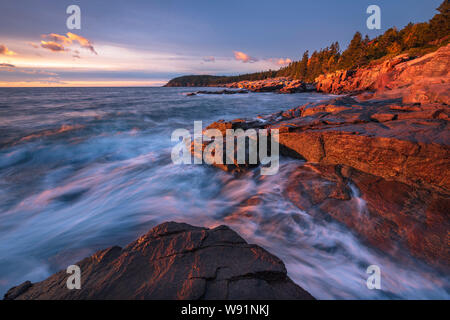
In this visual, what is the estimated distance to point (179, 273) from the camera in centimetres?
177

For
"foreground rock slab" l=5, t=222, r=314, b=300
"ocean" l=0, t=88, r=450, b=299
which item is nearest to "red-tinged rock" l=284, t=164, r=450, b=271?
"ocean" l=0, t=88, r=450, b=299

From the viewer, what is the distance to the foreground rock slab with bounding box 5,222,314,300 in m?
1.59

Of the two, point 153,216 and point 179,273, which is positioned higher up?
point 179,273

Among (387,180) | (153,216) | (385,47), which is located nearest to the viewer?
(387,180)

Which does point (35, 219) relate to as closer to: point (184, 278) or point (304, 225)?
point (184, 278)

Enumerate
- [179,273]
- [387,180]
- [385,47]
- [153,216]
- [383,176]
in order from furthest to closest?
[385,47], [153,216], [383,176], [387,180], [179,273]

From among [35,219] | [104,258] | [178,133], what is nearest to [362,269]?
[104,258]

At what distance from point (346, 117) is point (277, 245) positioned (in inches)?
195

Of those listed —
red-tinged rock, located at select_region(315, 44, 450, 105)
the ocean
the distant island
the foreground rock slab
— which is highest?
the distant island

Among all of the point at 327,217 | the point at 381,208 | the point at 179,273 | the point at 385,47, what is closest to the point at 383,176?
the point at 381,208

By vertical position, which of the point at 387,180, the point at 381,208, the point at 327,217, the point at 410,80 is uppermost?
the point at 410,80

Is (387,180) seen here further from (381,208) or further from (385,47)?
(385,47)

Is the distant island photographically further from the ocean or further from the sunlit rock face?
the ocean

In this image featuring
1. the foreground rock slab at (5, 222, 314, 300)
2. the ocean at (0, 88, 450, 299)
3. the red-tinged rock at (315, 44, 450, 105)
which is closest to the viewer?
the foreground rock slab at (5, 222, 314, 300)
